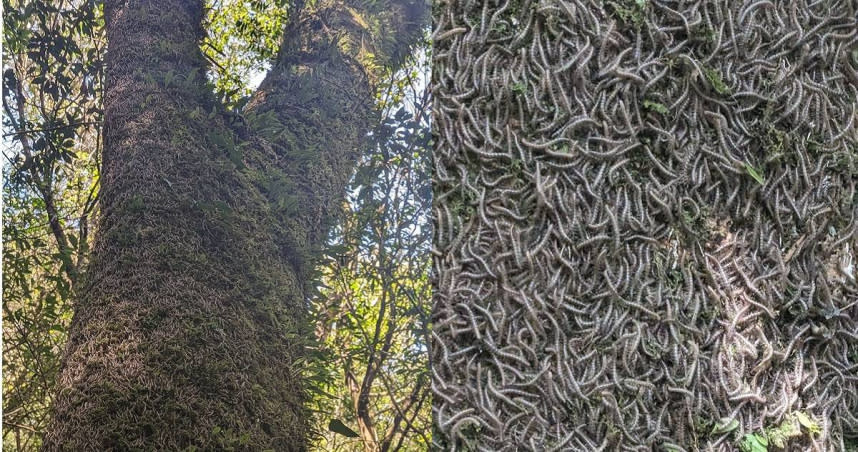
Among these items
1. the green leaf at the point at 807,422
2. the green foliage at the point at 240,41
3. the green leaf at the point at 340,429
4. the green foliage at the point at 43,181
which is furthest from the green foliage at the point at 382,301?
the green leaf at the point at 807,422

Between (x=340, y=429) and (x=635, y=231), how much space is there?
64cm

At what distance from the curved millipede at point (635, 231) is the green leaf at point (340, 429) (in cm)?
15

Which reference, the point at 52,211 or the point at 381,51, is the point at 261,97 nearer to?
the point at 381,51

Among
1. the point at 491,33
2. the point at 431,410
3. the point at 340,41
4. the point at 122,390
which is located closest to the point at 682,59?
the point at 491,33

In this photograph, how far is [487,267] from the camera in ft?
3.80

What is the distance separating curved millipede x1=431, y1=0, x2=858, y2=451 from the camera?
1.14 m

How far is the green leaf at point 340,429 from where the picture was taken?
3.76 ft

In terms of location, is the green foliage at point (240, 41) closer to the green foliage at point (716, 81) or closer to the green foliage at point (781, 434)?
the green foliage at point (716, 81)

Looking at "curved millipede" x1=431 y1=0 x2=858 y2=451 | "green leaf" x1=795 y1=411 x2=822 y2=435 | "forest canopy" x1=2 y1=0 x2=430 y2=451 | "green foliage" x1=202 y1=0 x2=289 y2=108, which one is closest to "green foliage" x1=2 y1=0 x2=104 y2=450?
"forest canopy" x1=2 y1=0 x2=430 y2=451

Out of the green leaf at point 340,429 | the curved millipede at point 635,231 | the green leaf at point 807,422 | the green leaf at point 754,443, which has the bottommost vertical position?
the green leaf at point 340,429

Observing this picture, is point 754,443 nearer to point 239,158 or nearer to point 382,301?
point 382,301

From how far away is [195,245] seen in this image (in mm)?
1190

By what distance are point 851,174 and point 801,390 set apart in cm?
46

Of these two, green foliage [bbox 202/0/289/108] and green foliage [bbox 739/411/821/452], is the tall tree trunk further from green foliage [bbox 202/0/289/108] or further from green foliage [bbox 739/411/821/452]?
green foliage [bbox 739/411/821/452]
